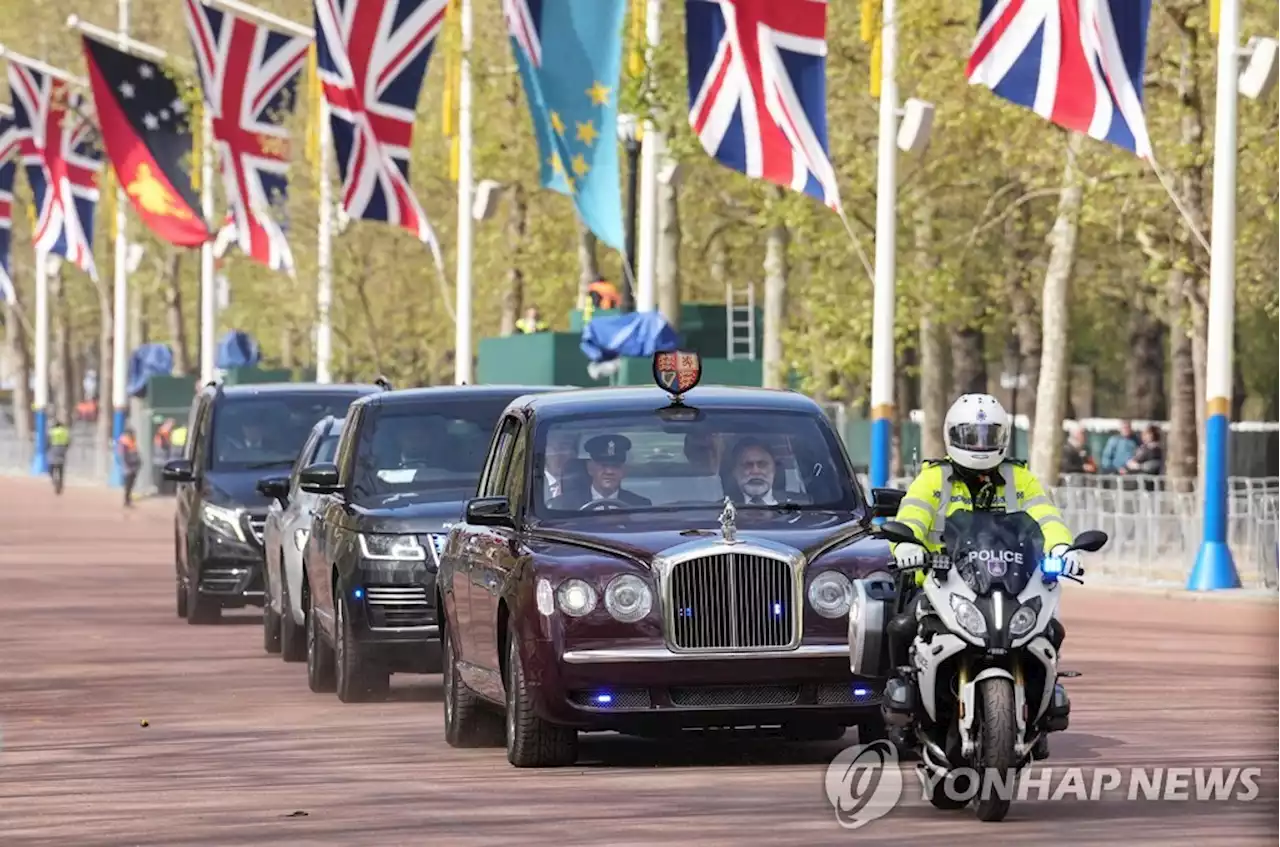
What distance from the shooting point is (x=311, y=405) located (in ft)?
88.1

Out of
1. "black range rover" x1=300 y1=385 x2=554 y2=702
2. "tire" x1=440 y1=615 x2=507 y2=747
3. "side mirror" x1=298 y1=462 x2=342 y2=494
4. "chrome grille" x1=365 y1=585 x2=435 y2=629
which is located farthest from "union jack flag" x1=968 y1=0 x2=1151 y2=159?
"tire" x1=440 y1=615 x2=507 y2=747

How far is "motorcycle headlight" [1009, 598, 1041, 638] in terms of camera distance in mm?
12055

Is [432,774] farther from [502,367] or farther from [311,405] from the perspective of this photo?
[502,367]

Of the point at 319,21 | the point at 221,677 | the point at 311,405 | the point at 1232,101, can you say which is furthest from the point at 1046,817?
the point at 319,21

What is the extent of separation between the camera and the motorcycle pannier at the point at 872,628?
42.2ft

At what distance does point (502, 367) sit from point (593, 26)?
39.3 ft

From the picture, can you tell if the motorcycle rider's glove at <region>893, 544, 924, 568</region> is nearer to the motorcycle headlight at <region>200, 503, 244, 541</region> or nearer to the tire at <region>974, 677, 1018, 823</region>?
the tire at <region>974, 677, 1018, 823</region>

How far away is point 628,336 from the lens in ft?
138

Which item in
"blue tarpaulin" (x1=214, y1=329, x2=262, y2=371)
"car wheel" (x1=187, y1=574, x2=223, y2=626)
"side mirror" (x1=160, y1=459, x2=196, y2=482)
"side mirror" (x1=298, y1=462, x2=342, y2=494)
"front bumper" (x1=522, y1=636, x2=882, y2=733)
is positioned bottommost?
"car wheel" (x1=187, y1=574, x2=223, y2=626)

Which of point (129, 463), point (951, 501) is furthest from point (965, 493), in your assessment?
point (129, 463)

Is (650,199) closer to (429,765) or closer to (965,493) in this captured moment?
(429,765)

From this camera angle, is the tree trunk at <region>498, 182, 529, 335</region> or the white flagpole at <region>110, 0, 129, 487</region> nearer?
the tree trunk at <region>498, 182, 529, 335</region>

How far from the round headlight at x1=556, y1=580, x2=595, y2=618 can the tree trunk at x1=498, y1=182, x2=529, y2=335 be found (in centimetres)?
4825

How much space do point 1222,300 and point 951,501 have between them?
21.0 meters
